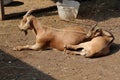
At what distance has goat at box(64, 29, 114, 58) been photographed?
267 inches

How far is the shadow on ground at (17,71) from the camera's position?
598 cm

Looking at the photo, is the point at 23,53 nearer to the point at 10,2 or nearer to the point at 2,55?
the point at 2,55

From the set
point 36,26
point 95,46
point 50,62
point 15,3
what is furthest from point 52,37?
point 15,3

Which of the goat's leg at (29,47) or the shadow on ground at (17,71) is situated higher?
the goat's leg at (29,47)

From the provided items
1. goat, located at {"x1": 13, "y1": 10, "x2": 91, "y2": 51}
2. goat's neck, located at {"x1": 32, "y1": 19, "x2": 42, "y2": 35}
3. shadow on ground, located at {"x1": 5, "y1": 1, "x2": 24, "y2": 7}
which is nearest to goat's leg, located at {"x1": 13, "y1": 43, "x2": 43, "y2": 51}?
goat, located at {"x1": 13, "y1": 10, "x2": 91, "y2": 51}

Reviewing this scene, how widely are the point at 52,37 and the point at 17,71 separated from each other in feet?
3.72

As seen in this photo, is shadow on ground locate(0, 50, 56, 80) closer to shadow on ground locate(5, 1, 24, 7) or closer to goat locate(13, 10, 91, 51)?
goat locate(13, 10, 91, 51)

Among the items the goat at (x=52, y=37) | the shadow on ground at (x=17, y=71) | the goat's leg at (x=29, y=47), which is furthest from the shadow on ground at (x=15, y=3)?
the shadow on ground at (x=17, y=71)

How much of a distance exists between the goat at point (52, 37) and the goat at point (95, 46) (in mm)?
113

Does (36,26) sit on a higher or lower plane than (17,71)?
higher

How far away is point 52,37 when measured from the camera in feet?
23.0

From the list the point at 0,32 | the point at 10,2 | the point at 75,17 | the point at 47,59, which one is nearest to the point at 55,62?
the point at 47,59

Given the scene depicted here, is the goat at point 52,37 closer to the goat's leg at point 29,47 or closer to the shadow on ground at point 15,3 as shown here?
the goat's leg at point 29,47

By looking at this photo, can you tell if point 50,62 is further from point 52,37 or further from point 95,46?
point 95,46
